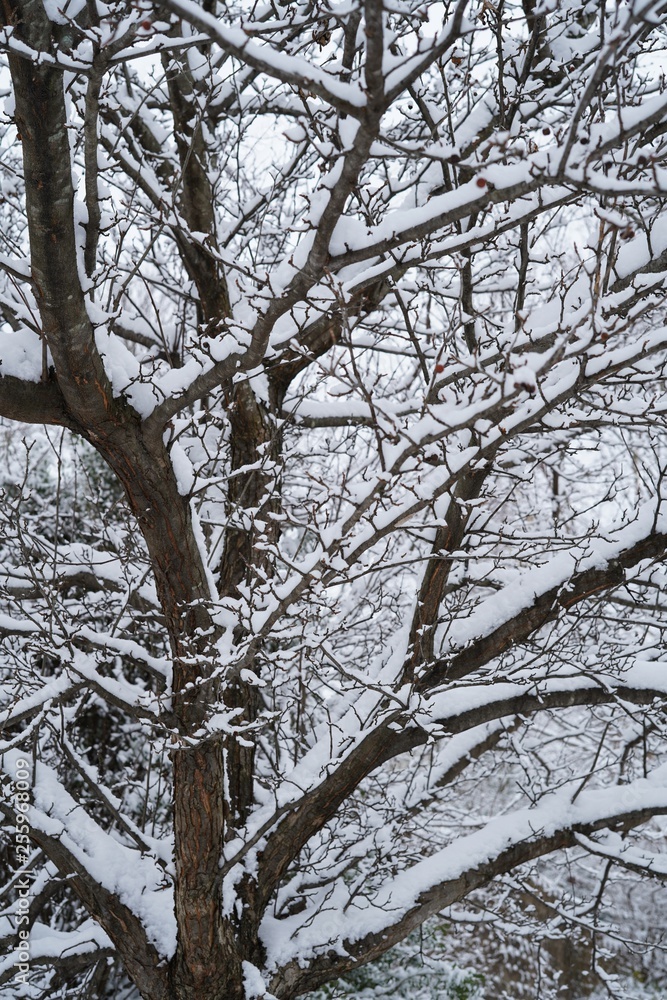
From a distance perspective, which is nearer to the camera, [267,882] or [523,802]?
[267,882]

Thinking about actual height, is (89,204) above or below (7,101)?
below

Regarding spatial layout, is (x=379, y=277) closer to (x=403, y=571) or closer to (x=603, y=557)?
(x=603, y=557)

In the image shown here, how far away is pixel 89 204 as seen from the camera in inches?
82.0

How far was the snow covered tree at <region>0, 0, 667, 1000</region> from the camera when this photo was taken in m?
1.82

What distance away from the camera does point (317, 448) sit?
18.2ft

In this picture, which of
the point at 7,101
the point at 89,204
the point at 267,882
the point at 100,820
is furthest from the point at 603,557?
the point at 100,820

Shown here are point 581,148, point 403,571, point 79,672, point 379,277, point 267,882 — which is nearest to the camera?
point 581,148

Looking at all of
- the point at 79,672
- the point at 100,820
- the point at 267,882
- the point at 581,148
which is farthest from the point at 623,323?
the point at 100,820

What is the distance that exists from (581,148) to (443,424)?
765 millimetres

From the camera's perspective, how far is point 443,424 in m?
1.80

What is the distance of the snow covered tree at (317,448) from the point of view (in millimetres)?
1822

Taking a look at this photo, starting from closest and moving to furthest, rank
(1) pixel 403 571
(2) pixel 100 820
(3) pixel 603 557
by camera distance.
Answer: (3) pixel 603 557 → (2) pixel 100 820 → (1) pixel 403 571

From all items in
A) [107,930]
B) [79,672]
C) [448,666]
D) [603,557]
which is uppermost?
[603,557]

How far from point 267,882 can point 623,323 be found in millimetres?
3201
